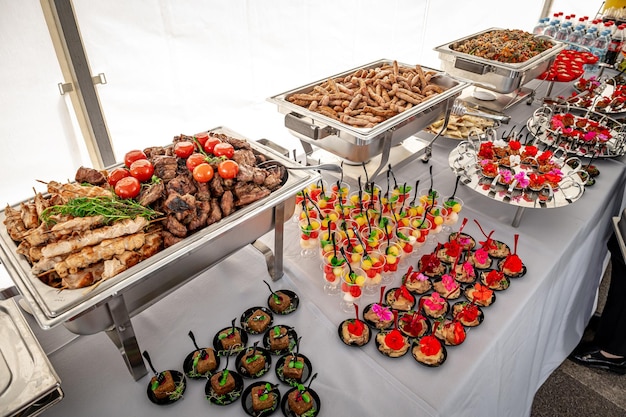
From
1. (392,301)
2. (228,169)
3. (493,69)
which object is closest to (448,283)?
(392,301)

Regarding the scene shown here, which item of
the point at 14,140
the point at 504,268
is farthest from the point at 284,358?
the point at 14,140

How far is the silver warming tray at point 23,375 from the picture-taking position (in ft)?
3.17

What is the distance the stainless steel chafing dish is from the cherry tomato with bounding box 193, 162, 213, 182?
16cm

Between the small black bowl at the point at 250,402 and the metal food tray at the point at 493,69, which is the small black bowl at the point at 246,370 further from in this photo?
the metal food tray at the point at 493,69

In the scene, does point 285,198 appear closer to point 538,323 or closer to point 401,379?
point 401,379

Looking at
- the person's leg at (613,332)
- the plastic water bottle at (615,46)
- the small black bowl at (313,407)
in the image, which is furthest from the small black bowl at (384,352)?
the plastic water bottle at (615,46)

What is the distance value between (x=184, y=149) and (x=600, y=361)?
8.34 feet

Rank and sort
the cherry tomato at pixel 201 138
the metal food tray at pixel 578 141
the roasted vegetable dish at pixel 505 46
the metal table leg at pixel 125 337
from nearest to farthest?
the metal table leg at pixel 125 337 → the cherry tomato at pixel 201 138 → the metal food tray at pixel 578 141 → the roasted vegetable dish at pixel 505 46

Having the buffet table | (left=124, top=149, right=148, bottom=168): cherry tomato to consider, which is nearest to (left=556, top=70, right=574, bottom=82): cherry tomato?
the buffet table

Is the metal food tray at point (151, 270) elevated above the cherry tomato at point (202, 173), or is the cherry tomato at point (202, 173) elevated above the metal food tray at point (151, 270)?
the cherry tomato at point (202, 173)

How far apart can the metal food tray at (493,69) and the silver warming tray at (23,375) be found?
2.79 metres

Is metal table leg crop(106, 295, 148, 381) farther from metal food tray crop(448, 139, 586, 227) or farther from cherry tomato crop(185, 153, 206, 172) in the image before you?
metal food tray crop(448, 139, 586, 227)

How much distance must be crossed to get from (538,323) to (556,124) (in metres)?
1.56

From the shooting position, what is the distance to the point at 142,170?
4.13 ft
